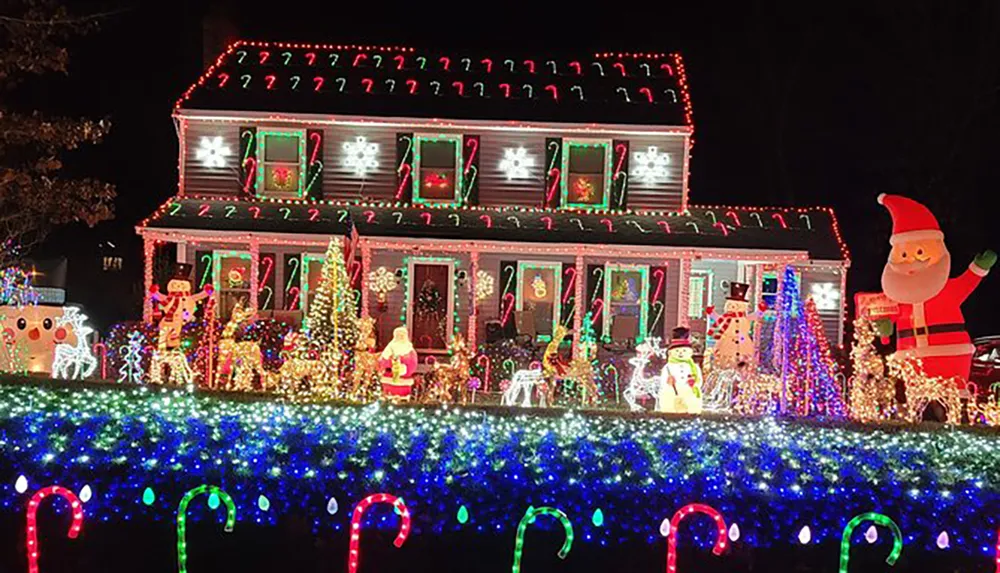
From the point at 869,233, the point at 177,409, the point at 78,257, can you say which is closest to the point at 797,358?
the point at 177,409

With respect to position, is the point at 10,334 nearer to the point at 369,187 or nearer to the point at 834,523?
the point at 369,187

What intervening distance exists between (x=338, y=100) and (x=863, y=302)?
12218 millimetres

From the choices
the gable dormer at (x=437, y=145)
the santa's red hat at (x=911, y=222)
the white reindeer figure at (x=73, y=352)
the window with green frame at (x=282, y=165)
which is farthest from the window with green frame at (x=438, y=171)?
the santa's red hat at (x=911, y=222)

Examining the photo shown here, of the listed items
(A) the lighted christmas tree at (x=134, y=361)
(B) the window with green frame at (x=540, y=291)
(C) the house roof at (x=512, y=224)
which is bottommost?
(A) the lighted christmas tree at (x=134, y=361)

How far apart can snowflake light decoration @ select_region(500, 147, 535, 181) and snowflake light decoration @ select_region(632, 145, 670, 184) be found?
2.33 m

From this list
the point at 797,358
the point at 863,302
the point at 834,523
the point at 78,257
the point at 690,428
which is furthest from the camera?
the point at 78,257

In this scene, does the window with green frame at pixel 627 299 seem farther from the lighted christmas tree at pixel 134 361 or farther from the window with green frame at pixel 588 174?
the lighted christmas tree at pixel 134 361

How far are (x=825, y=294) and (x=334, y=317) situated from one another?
14.0m

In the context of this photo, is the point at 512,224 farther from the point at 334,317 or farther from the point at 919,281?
the point at 919,281

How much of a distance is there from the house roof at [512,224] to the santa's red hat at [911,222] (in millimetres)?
7319

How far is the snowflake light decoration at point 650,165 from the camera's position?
20.8 m

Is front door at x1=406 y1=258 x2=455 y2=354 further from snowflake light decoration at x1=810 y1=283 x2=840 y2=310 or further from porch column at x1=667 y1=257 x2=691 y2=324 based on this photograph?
snowflake light decoration at x1=810 y1=283 x2=840 y2=310

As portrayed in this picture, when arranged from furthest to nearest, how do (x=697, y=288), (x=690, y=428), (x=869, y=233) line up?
(x=869, y=233) < (x=697, y=288) < (x=690, y=428)

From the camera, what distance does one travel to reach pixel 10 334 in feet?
46.0
